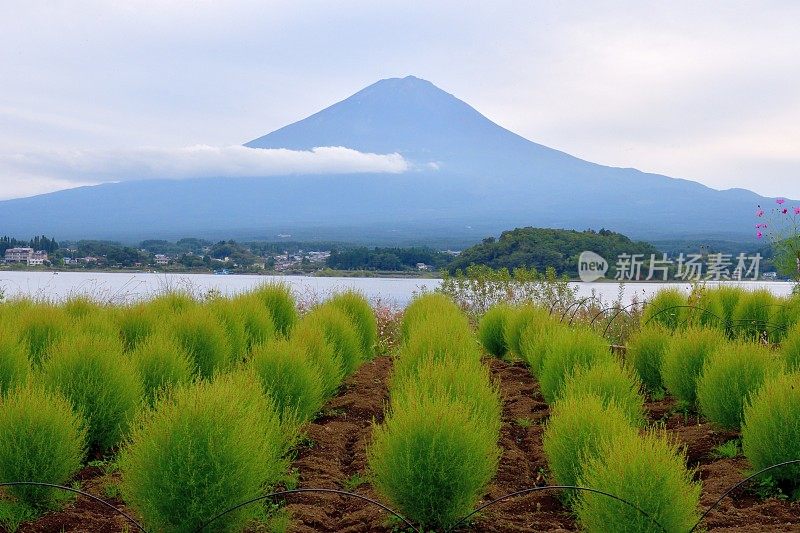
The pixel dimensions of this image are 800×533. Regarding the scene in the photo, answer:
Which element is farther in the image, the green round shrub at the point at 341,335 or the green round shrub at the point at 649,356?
the green round shrub at the point at 341,335

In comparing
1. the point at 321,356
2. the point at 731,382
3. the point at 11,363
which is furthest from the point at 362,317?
the point at 731,382

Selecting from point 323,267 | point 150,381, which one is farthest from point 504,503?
point 323,267

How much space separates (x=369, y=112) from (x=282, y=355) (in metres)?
121

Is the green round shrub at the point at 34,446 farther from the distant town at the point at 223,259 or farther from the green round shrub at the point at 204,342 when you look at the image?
the distant town at the point at 223,259

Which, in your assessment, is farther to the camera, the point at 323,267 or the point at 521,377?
the point at 323,267

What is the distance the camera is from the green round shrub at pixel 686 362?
22.7 feet

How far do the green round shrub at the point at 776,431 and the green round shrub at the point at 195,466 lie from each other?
117 inches

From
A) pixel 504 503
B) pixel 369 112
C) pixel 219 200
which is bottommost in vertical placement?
pixel 504 503

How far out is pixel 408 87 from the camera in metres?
134

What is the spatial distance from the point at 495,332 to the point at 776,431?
18.1ft

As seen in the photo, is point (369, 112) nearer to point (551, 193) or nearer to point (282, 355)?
point (551, 193)

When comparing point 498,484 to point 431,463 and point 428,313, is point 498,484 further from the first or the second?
point 428,313

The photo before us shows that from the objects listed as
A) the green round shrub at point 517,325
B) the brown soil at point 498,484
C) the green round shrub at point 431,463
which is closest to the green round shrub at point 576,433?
the brown soil at point 498,484

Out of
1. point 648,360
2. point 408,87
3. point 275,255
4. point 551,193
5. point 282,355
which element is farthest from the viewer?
point 408,87
